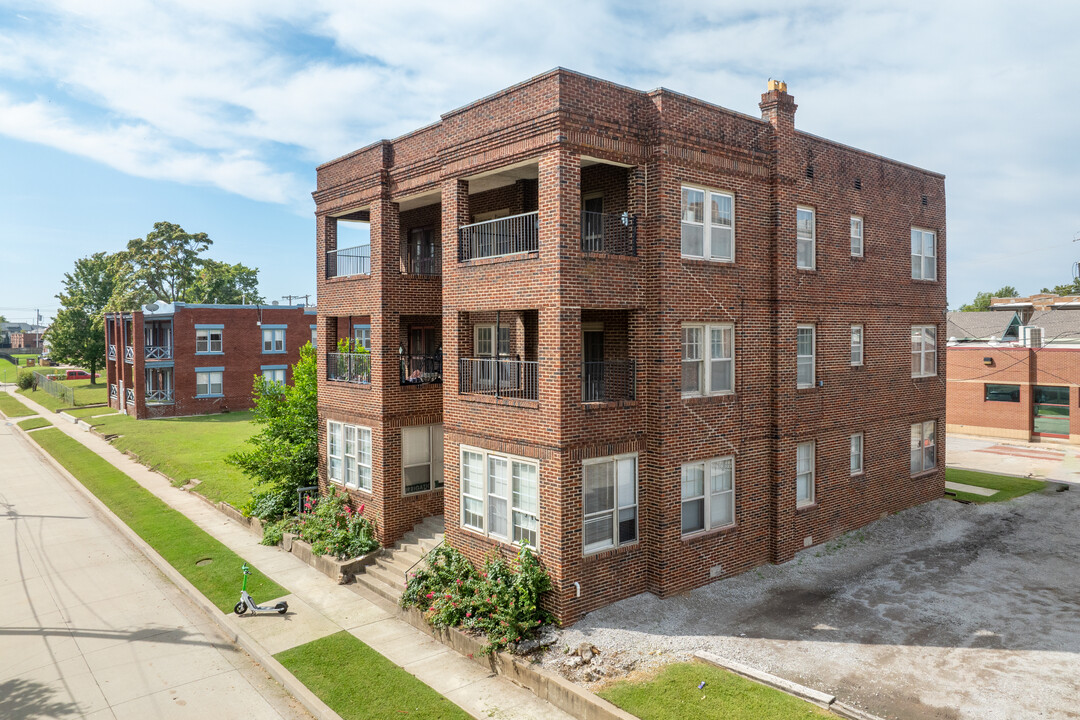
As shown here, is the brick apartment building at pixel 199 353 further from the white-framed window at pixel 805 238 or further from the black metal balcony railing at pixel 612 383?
the white-framed window at pixel 805 238

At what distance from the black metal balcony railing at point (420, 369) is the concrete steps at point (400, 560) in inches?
149

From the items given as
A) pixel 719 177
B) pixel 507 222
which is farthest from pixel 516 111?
pixel 719 177

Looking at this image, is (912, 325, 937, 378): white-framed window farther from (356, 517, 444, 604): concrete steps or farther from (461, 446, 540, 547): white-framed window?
(356, 517, 444, 604): concrete steps

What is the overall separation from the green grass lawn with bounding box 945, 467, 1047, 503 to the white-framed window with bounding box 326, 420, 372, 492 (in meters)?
19.1

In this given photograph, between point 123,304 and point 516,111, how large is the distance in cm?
7293

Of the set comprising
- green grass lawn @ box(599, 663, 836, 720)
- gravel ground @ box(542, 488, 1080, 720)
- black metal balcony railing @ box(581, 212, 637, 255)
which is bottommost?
green grass lawn @ box(599, 663, 836, 720)

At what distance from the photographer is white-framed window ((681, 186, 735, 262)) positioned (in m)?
14.6

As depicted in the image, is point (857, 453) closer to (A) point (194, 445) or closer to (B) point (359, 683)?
(B) point (359, 683)

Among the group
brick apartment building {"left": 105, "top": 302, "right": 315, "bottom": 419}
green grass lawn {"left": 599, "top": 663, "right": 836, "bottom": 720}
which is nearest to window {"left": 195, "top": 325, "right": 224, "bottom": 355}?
brick apartment building {"left": 105, "top": 302, "right": 315, "bottom": 419}

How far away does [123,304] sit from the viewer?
2817 inches

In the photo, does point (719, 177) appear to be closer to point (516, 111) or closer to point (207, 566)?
point (516, 111)

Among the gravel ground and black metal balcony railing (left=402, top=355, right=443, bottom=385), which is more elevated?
black metal balcony railing (left=402, top=355, right=443, bottom=385)

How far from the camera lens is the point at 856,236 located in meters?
19.2

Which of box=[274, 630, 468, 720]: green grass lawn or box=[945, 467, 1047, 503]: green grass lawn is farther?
box=[945, 467, 1047, 503]: green grass lawn
